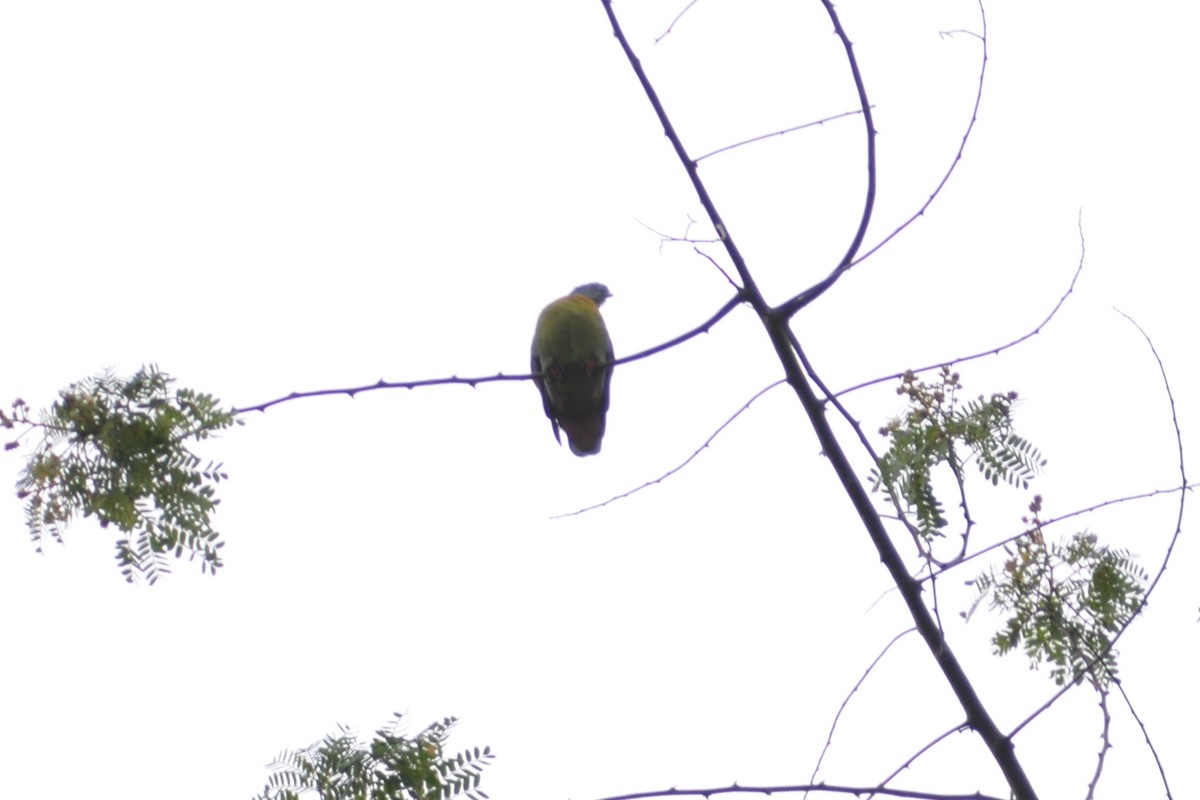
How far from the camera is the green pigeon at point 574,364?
540 centimetres

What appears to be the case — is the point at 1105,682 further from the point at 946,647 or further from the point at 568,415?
the point at 568,415

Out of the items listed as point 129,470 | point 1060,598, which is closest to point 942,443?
point 1060,598

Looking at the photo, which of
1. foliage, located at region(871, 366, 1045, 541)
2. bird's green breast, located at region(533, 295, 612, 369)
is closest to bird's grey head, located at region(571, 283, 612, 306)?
bird's green breast, located at region(533, 295, 612, 369)

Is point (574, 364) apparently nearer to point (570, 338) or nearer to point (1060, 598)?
point (570, 338)

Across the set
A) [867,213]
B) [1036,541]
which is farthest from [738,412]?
[1036,541]

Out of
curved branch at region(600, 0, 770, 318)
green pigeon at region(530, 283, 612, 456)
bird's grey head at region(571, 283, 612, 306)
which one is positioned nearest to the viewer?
curved branch at region(600, 0, 770, 318)

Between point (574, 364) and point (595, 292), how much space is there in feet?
3.45

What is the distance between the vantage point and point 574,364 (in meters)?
5.34

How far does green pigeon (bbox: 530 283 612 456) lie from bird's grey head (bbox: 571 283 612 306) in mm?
560

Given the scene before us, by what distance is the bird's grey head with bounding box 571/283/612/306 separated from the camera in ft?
20.6

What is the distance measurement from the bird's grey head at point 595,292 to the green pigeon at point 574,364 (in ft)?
1.84

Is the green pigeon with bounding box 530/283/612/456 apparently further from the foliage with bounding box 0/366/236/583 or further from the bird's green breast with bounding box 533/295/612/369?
the foliage with bounding box 0/366/236/583

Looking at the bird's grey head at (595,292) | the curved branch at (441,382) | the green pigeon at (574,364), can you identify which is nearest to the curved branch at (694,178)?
the curved branch at (441,382)

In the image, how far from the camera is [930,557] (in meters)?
2.05
